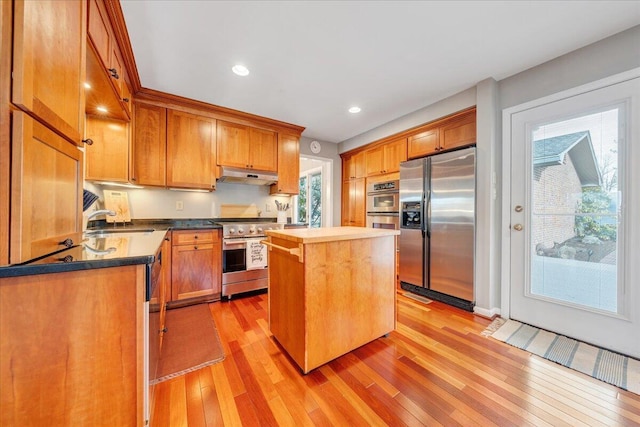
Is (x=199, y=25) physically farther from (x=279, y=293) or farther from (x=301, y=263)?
(x=279, y=293)

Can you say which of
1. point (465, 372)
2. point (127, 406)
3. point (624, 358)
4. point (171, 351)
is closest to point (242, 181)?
point (171, 351)

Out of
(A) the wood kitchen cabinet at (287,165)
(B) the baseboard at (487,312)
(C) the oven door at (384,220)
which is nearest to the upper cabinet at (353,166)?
(C) the oven door at (384,220)

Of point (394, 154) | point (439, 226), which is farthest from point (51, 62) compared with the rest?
point (394, 154)

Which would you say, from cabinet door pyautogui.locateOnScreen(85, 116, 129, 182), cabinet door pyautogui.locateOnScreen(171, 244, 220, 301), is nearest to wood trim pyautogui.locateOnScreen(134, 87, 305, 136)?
cabinet door pyautogui.locateOnScreen(85, 116, 129, 182)

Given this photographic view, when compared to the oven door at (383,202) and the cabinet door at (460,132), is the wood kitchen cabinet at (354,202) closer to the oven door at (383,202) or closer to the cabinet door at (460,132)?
the oven door at (383,202)

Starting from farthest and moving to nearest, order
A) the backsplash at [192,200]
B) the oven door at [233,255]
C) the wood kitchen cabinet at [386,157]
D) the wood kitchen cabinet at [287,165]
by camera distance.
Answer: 1. the wood kitchen cabinet at [287,165]
2. the wood kitchen cabinet at [386,157]
3. the backsplash at [192,200]
4. the oven door at [233,255]

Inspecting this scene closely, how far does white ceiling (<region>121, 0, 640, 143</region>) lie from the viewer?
5.16ft

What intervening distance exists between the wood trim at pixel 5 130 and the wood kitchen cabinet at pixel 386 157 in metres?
3.43

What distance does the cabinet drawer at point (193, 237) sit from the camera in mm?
2602

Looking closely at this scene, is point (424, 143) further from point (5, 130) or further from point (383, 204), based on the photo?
point (5, 130)

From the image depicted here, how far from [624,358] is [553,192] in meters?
1.29

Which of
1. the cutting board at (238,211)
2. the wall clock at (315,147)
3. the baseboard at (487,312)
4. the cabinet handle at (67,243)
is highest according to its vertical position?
the wall clock at (315,147)

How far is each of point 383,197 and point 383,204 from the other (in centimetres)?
11

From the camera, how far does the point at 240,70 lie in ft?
7.40
